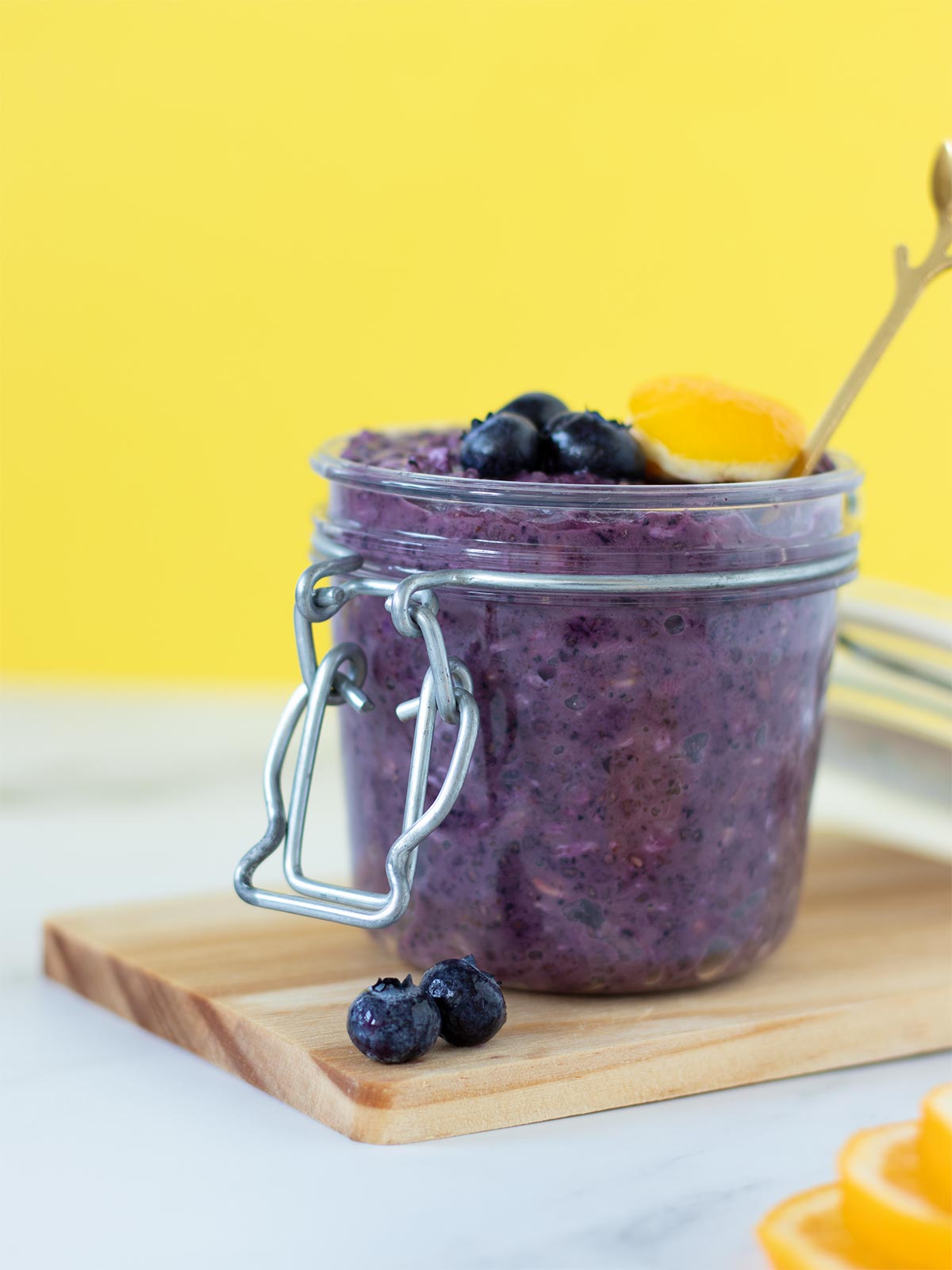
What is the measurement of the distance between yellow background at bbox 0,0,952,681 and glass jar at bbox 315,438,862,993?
4.31 feet

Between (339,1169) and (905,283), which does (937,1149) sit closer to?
(339,1169)

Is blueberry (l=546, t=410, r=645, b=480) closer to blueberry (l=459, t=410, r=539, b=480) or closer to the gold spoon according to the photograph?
blueberry (l=459, t=410, r=539, b=480)

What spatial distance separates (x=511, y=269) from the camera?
7.98ft

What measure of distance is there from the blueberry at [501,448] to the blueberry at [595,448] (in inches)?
0.8

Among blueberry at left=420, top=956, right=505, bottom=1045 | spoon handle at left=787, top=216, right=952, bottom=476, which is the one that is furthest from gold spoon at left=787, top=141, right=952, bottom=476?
blueberry at left=420, top=956, right=505, bottom=1045

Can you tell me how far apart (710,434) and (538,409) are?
131mm

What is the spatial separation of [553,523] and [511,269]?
1.45 meters

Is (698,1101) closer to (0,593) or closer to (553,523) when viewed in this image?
(553,523)

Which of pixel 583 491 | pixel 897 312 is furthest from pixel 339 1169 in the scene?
pixel 897 312

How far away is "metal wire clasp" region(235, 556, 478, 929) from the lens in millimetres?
1051

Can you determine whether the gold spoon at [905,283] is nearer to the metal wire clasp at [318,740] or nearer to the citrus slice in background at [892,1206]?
the metal wire clasp at [318,740]

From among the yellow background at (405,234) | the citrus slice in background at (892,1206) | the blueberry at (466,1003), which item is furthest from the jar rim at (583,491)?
the yellow background at (405,234)

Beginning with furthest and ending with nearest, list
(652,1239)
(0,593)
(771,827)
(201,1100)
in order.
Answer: (0,593)
(771,827)
(201,1100)
(652,1239)

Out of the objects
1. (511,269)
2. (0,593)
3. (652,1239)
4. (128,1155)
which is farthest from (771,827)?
(0,593)
